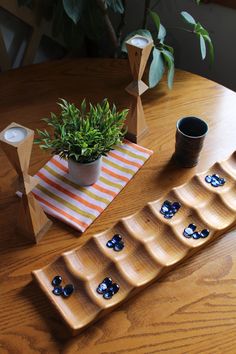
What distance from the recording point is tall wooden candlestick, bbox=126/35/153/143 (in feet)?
3.01

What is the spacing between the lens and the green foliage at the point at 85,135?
0.83 metres

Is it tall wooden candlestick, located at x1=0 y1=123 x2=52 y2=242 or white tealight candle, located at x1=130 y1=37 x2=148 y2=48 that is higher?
white tealight candle, located at x1=130 y1=37 x2=148 y2=48

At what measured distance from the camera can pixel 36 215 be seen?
0.82 m

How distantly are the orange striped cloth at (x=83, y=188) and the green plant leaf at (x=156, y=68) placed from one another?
20cm

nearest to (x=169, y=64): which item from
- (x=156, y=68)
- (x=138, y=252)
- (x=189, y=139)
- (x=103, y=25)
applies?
(x=156, y=68)

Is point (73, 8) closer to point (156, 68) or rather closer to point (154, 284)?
point (156, 68)

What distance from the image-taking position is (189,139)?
3.02ft

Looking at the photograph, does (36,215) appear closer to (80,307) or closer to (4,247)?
(4,247)

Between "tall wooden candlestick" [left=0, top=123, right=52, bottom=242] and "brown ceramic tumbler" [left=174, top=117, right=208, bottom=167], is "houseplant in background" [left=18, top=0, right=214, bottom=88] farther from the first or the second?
"tall wooden candlestick" [left=0, top=123, right=52, bottom=242]

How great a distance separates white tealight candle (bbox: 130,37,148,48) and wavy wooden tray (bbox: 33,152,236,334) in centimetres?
33

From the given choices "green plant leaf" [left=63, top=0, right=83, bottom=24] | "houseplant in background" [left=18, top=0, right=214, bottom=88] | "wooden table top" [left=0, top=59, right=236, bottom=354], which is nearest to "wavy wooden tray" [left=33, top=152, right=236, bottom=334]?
"wooden table top" [left=0, top=59, right=236, bottom=354]

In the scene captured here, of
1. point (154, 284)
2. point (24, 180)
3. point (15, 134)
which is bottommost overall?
point (154, 284)

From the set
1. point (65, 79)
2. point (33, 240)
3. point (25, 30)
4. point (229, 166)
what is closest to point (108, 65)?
point (65, 79)

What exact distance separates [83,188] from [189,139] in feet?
0.88
